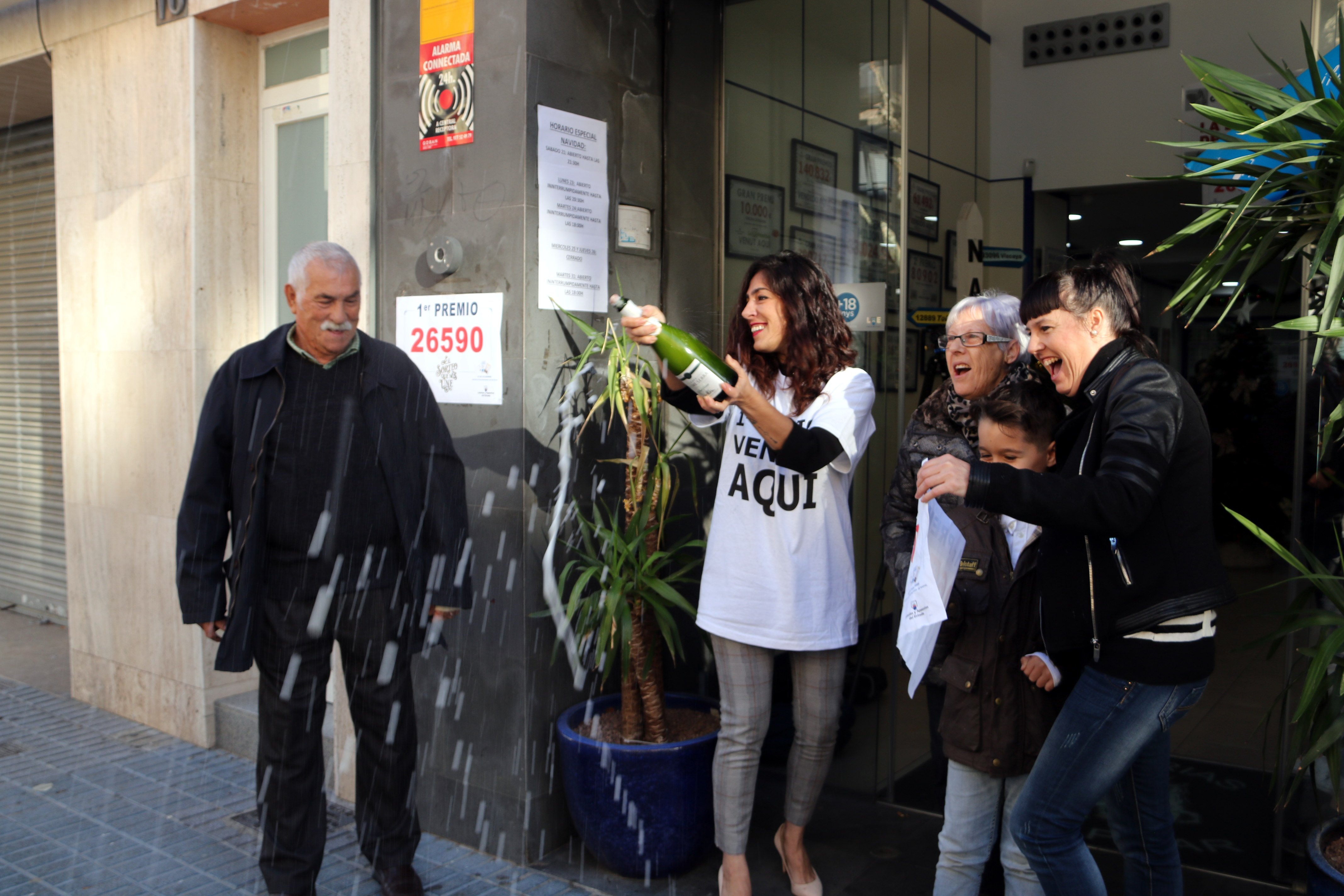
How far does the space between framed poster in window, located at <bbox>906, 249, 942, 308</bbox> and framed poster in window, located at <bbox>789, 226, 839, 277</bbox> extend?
30 cm

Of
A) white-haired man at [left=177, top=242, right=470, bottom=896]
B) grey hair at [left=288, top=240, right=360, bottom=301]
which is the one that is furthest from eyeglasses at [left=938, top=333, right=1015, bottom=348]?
grey hair at [left=288, top=240, right=360, bottom=301]

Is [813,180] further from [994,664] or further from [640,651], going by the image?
[994,664]

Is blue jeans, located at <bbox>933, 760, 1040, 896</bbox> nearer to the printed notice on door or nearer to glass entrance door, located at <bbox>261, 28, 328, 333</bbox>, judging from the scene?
the printed notice on door

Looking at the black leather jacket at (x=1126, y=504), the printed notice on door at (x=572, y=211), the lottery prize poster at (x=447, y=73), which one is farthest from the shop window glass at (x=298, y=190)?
the black leather jacket at (x=1126, y=504)

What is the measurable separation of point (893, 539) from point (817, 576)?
26 centimetres

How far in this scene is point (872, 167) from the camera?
13.9 feet

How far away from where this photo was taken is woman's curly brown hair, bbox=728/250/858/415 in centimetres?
329

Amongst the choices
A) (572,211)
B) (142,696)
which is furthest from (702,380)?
(142,696)

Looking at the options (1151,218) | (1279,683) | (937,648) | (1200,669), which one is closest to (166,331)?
(937,648)

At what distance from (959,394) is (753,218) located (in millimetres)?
1749

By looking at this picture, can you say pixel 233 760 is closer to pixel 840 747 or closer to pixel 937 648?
pixel 840 747

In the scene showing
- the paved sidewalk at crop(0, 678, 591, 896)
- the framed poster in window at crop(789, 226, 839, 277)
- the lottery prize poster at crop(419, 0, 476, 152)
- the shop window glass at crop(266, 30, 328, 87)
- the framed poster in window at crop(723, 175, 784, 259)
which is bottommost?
the paved sidewalk at crop(0, 678, 591, 896)

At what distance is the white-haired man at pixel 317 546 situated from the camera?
341cm

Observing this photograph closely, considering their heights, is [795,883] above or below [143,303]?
below
